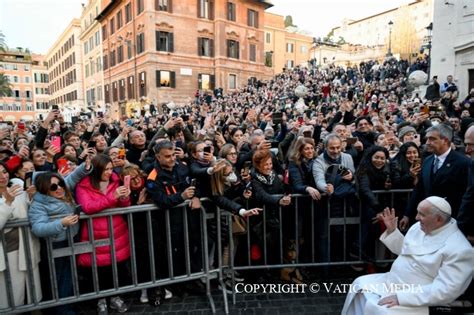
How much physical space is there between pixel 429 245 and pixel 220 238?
220 cm

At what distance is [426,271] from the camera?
2.90m

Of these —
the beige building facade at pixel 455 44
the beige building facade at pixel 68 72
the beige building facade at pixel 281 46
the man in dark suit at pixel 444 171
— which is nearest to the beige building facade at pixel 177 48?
the beige building facade at pixel 68 72

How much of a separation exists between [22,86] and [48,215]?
93949mm

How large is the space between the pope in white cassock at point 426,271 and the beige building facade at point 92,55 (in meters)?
45.3

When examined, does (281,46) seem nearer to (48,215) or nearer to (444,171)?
(444,171)

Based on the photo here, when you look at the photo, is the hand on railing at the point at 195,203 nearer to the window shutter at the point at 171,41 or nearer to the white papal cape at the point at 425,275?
the white papal cape at the point at 425,275

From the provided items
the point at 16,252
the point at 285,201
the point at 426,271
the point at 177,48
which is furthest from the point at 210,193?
the point at 177,48

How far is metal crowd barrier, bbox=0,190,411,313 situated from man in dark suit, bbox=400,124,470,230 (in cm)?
54

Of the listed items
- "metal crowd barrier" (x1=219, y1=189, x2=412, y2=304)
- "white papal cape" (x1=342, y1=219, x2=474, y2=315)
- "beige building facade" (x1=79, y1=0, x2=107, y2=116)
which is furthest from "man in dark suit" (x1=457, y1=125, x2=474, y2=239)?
"beige building facade" (x1=79, y1=0, x2=107, y2=116)

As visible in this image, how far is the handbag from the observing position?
14.1ft

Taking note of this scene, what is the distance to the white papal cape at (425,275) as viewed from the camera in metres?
2.76

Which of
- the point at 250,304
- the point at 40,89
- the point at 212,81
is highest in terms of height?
the point at 40,89

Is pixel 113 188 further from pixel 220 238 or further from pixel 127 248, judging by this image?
pixel 220 238

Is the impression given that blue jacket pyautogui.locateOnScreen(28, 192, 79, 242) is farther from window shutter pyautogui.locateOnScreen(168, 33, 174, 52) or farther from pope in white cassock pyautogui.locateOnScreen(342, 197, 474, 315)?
window shutter pyautogui.locateOnScreen(168, 33, 174, 52)
